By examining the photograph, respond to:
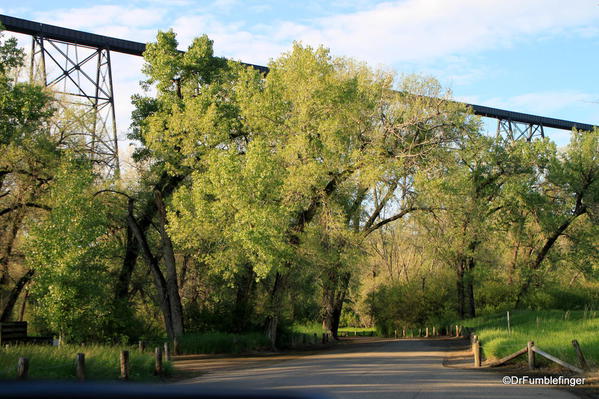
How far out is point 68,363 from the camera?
16.0m

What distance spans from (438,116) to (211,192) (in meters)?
12.4

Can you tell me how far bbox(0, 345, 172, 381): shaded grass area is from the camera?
49.5 feet

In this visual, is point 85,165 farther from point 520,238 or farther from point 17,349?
point 520,238

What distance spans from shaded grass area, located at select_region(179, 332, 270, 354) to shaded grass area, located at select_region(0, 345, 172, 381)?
31.4 ft

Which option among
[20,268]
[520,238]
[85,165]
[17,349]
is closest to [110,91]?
[85,165]

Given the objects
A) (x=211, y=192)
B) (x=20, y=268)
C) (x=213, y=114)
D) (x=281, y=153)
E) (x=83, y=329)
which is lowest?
(x=83, y=329)

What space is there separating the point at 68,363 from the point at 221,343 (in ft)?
46.7

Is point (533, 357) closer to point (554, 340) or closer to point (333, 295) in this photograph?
point (554, 340)

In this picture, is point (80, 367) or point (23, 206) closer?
point (80, 367)

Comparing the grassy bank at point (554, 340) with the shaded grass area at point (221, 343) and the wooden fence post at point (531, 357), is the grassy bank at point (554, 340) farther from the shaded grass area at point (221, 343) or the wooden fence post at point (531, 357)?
the shaded grass area at point (221, 343)

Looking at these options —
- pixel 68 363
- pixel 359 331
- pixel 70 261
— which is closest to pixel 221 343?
pixel 70 261

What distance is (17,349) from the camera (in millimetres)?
16266

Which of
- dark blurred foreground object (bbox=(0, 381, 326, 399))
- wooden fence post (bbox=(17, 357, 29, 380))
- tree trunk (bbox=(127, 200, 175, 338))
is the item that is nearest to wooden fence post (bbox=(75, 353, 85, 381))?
wooden fence post (bbox=(17, 357, 29, 380))

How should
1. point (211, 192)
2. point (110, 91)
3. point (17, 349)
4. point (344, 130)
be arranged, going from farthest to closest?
point (110, 91) < point (344, 130) < point (211, 192) < point (17, 349)
